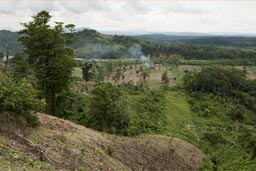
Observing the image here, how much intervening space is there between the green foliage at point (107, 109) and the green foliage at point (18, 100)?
8093 millimetres

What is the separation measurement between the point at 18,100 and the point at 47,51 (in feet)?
22.7

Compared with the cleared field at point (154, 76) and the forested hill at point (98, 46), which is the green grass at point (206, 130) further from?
the forested hill at point (98, 46)

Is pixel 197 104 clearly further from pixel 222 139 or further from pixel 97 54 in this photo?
pixel 97 54

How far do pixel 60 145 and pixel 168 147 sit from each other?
8.41 m

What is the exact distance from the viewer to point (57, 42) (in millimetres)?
18438

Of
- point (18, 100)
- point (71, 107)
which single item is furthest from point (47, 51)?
point (71, 107)

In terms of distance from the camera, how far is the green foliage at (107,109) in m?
20.4

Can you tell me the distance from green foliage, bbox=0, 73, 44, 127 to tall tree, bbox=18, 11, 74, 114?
19.1 feet

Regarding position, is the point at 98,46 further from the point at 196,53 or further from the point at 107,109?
the point at 107,109

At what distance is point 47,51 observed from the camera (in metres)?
18.1

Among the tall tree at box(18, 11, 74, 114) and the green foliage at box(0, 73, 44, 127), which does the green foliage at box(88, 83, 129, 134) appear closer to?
the tall tree at box(18, 11, 74, 114)

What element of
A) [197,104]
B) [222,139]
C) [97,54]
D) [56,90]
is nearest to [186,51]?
[97,54]

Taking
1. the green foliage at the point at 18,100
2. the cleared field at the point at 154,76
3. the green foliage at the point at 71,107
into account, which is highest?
the green foliage at the point at 18,100

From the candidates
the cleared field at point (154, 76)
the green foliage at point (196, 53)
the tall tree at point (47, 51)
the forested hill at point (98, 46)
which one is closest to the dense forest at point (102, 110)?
the tall tree at point (47, 51)
